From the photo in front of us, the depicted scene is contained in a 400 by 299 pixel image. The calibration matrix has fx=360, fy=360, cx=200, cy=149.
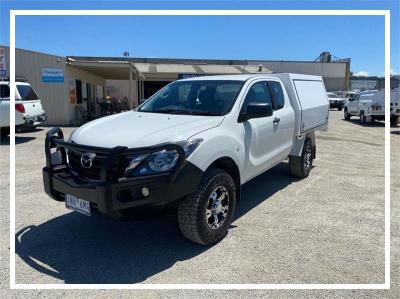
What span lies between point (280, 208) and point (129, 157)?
8.56 ft

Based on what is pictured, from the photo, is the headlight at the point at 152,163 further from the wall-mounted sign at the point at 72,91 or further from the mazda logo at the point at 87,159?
the wall-mounted sign at the point at 72,91

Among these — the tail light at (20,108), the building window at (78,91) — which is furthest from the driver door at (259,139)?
the building window at (78,91)

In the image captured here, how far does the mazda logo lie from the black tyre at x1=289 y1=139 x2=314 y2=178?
4111 mm

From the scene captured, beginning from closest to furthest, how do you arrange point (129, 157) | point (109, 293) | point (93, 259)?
point (109, 293) < point (129, 157) < point (93, 259)

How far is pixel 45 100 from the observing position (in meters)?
16.9

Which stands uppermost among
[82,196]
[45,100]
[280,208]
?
[45,100]

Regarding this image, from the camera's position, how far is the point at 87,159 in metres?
3.53

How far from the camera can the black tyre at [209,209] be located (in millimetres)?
3562

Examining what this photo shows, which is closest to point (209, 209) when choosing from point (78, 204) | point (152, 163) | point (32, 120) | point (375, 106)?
point (152, 163)

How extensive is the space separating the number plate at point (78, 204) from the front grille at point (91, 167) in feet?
0.79

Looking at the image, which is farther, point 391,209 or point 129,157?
point 391,209

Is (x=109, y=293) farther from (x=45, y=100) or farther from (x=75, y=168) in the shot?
(x=45, y=100)

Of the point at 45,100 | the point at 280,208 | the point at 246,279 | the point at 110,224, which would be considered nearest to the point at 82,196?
the point at 110,224

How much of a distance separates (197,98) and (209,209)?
1607 mm
